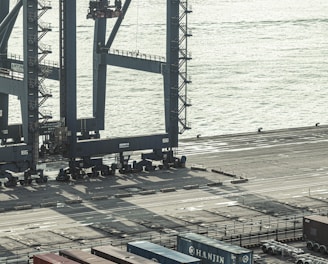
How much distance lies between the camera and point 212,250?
2479 inches

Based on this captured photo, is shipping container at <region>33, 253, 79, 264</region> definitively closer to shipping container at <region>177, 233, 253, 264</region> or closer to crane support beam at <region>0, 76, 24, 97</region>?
shipping container at <region>177, 233, 253, 264</region>

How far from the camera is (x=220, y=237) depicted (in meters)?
72.6

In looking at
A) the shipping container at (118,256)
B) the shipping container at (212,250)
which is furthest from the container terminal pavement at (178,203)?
the shipping container at (118,256)

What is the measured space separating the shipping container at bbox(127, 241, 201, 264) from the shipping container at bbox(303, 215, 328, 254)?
10.9 meters

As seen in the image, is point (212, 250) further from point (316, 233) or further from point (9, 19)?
point (9, 19)

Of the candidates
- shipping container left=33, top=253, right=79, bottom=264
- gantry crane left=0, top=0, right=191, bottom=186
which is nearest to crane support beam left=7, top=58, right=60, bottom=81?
gantry crane left=0, top=0, right=191, bottom=186

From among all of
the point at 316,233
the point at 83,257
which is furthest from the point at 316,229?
the point at 83,257

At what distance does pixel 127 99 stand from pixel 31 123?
61506 millimetres

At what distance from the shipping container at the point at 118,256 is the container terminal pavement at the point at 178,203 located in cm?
618

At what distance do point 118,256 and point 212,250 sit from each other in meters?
5.08

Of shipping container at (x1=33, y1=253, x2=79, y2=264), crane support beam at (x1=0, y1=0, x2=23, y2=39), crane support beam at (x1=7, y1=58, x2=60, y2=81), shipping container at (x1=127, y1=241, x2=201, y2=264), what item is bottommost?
shipping container at (x1=33, y1=253, x2=79, y2=264)

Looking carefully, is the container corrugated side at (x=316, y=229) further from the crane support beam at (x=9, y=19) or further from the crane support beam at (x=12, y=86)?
the crane support beam at (x=9, y=19)

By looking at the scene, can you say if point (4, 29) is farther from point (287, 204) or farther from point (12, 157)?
point (287, 204)

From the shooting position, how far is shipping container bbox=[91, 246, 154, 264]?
196 feet
